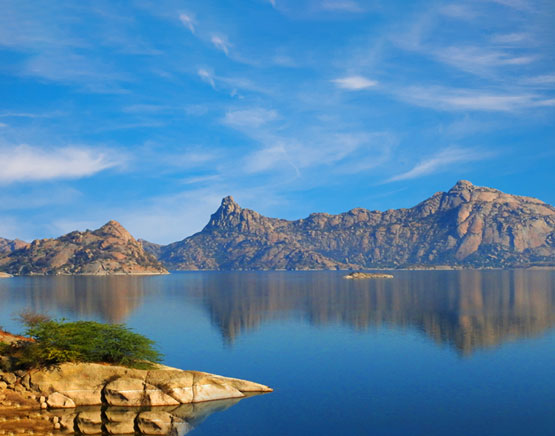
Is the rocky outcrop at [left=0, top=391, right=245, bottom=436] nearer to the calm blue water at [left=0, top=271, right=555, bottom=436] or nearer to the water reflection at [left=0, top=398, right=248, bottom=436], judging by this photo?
the water reflection at [left=0, top=398, right=248, bottom=436]

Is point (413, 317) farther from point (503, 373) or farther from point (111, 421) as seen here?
point (111, 421)

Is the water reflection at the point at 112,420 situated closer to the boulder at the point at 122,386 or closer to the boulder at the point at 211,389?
the boulder at the point at 122,386

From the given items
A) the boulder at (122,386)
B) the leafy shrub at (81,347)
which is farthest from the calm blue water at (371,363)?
the leafy shrub at (81,347)

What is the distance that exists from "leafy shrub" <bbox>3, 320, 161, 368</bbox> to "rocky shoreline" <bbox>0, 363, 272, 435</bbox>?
121cm

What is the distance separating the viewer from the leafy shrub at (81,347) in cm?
4756

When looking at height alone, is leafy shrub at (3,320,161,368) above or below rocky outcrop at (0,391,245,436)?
above

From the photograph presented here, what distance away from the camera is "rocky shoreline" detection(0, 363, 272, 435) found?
4094cm

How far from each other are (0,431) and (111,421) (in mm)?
8239

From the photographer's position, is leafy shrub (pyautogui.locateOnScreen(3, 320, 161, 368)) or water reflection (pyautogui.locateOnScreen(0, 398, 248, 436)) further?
leafy shrub (pyautogui.locateOnScreen(3, 320, 161, 368))

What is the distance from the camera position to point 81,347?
4831cm

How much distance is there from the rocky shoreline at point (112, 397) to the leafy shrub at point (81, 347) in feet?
3.97

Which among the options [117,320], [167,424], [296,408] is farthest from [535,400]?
Answer: [117,320]

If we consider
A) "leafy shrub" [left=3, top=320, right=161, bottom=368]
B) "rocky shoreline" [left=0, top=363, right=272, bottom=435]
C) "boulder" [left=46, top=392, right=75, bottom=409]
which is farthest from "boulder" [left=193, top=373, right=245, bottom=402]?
"boulder" [left=46, top=392, right=75, bottom=409]

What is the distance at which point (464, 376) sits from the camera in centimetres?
5572
